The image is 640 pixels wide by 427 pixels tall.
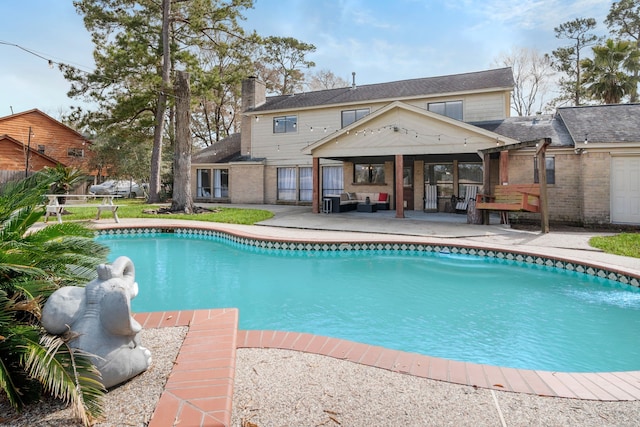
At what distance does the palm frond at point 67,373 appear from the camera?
185cm

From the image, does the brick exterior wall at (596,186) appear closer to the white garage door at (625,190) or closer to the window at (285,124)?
the white garage door at (625,190)

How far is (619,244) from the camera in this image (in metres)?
8.52

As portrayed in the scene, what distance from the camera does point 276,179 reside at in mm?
20094

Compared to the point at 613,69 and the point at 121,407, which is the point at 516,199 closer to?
the point at 121,407

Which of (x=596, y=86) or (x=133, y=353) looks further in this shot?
(x=596, y=86)

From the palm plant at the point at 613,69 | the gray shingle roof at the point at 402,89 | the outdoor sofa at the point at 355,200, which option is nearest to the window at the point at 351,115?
the gray shingle roof at the point at 402,89

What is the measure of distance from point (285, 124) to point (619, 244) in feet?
51.1

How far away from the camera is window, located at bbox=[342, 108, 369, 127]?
59.1 ft

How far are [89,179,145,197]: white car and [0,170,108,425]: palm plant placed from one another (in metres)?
26.4

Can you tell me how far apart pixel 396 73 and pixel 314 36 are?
7145 millimetres

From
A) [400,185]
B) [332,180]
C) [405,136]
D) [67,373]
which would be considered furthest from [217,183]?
[67,373]

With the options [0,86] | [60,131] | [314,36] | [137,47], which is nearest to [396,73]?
[314,36]

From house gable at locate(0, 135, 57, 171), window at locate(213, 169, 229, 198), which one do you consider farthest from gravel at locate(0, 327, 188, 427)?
house gable at locate(0, 135, 57, 171)

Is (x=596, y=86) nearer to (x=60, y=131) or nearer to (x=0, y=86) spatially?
(x=0, y=86)
